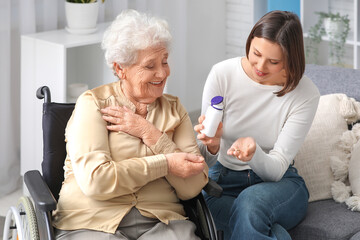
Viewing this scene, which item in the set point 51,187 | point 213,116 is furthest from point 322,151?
point 51,187

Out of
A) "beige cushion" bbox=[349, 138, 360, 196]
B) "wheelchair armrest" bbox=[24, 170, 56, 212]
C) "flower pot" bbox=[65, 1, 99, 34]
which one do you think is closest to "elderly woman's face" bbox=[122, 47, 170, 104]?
"wheelchair armrest" bbox=[24, 170, 56, 212]

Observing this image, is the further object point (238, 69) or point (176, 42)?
point (176, 42)

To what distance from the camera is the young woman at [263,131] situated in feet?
7.14

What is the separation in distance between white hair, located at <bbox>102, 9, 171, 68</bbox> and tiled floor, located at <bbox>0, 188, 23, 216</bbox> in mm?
1583

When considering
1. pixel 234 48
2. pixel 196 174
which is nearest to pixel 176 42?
pixel 234 48

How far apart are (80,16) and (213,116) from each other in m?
1.75

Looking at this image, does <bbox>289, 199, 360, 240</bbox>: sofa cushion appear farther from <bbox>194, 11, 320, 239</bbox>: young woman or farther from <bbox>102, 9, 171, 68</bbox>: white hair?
<bbox>102, 9, 171, 68</bbox>: white hair

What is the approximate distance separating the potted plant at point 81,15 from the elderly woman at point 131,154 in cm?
143

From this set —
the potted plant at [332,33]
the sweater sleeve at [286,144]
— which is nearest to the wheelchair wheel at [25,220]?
the sweater sleeve at [286,144]

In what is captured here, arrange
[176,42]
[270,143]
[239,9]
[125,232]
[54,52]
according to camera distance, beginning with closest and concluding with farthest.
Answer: [125,232] < [270,143] < [54,52] < [176,42] < [239,9]

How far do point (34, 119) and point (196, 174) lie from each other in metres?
1.69

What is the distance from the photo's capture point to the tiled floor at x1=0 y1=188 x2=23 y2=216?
11.2 ft

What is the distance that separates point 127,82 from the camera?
2176 mm

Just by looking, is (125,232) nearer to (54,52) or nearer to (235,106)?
(235,106)
